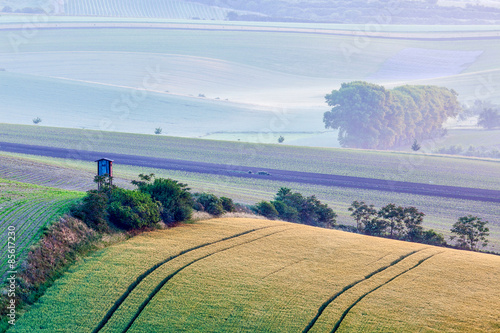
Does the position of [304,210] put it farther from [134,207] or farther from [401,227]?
[134,207]

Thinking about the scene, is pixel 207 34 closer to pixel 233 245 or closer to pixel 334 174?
pixel 334 174

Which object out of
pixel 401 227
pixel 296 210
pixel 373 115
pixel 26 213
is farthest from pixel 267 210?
pixel 373 115

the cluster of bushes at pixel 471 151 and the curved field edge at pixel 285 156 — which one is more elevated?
the cluster of bushes at pixel 471 151

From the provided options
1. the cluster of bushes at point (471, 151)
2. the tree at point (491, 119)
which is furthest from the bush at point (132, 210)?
the tree at point (491, 119)

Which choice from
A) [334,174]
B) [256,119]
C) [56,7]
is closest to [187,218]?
[334,174]

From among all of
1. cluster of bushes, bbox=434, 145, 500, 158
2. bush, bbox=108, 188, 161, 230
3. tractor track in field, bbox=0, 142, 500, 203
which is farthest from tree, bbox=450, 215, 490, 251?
cluster of bushes, bbox=434, 145, 500, 158

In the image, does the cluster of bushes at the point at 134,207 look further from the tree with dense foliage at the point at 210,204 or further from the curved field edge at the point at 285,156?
the curved field edge at the point at 285,156

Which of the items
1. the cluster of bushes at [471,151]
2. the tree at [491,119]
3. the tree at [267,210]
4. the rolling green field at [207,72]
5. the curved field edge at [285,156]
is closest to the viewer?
the tree at [267,210]

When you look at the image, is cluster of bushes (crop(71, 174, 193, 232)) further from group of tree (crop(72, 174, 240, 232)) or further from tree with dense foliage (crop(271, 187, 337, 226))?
tree with dense foliage (crop(271, 187, 337, 226))
